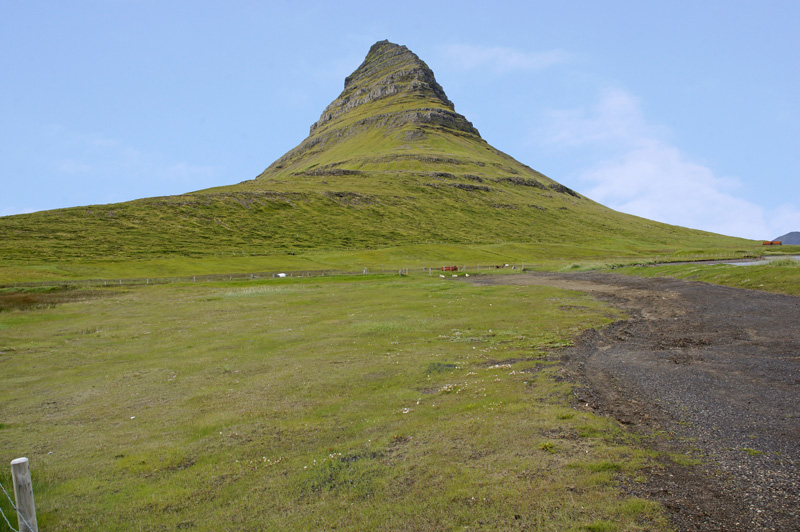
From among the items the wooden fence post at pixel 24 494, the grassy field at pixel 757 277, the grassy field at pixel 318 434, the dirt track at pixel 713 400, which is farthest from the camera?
the grassy field at pixel 757 277

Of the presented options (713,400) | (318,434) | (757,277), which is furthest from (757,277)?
(318,434)

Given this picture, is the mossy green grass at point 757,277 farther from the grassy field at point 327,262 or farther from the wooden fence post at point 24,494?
the wooden fence post at point 24,494

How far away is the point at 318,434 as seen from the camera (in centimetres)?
1234

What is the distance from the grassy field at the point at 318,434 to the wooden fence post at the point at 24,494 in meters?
1.93

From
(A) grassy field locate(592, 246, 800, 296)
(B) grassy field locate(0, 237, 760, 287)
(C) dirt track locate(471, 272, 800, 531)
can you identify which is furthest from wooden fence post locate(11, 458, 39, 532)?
(B) grassy field locate(0, 237, 760, 287)

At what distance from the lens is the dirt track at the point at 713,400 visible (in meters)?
→ 7.81

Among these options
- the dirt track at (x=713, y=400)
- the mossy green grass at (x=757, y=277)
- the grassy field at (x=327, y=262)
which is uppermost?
the grassy field at (x=327, y=262)

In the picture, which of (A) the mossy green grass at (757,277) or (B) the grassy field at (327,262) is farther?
(B) the grassy field at (327,262)

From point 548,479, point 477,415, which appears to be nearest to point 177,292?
point 477,415

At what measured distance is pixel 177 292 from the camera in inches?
2221

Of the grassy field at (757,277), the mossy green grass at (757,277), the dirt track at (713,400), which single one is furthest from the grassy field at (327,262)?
the dirt track at (713,400)

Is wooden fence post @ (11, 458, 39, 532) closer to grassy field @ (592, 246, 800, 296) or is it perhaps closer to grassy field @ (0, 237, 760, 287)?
grassy field @ (592, 246, 800, 296)

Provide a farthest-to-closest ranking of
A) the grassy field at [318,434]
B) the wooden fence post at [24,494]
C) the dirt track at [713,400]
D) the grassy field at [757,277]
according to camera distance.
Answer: the grassy field at [757,277]
the grassy field at [318,434]
the dirt track at [713,400]
the wooden fence post at [24,494]

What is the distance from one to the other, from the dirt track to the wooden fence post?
32.7 feet
